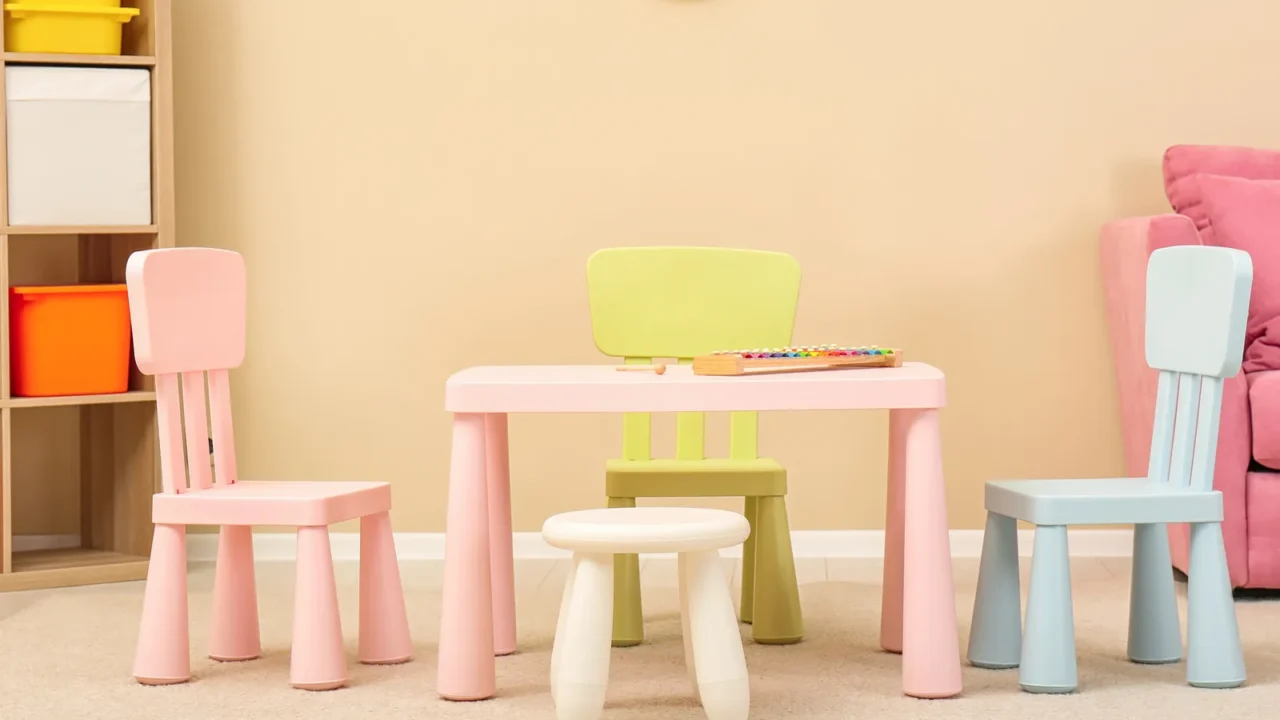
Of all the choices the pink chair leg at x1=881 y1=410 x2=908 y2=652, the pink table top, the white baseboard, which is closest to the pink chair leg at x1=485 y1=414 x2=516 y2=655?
the pink table top

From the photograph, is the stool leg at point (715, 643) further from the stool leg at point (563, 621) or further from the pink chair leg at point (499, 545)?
the pink chair leg at point (499, 545)

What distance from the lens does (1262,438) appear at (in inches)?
100

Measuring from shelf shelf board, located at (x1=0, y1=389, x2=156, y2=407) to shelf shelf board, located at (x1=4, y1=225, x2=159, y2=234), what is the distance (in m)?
0.34

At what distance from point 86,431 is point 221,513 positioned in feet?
4.37

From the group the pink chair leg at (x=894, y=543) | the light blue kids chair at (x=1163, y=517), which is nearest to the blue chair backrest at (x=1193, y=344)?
the light blue kids chair at (x=1163, y=517)

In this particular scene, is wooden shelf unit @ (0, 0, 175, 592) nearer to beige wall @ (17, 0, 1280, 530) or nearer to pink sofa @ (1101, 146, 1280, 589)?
beige wall @ (17, 0, 1280, 530)

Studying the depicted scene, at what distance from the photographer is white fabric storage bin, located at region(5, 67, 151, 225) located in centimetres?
289

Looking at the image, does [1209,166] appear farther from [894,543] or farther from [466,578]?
[466,578]

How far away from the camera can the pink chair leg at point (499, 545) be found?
2.27 meters

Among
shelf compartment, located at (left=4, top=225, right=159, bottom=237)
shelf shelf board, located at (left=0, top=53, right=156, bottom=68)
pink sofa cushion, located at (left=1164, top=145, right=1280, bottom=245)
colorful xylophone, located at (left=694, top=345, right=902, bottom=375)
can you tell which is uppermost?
shelf shelf board, located at (left=0, top=53, right=156, bottom=68)

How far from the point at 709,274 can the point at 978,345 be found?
0.87 meters

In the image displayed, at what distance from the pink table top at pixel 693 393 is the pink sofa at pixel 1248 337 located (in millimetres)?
941

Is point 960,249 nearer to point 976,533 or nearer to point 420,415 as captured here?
point 976,533

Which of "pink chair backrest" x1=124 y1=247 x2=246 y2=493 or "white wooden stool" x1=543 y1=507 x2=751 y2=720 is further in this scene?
"pink chair backrest" x1=124 y1=247 x2=246 y2=493
